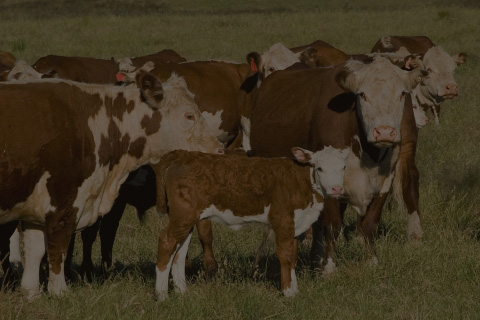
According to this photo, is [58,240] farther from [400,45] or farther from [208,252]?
[400,45]

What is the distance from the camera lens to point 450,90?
458 inches

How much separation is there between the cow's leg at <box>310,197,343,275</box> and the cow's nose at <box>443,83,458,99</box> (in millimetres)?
4655

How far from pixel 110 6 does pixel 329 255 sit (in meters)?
47.2

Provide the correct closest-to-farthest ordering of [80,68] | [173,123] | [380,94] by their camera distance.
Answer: [173,123] < [380,94] < [80,68]

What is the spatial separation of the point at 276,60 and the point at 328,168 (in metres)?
6.55

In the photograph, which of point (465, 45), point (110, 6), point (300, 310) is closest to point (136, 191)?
point (300, 310)

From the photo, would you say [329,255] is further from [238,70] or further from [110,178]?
[238,70]

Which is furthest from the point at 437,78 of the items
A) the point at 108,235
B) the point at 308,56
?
the point at 108,235

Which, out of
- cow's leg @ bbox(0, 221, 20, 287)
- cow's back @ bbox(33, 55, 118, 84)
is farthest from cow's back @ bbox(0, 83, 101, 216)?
cow's back @ bbox(33, 55, 118, 84)

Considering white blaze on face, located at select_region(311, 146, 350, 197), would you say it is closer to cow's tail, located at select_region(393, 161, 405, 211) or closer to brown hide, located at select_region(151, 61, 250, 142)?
cow's tail, located at select_region(393, 161, 405, 211)

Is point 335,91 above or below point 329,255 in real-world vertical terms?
above

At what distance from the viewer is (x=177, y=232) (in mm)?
5832

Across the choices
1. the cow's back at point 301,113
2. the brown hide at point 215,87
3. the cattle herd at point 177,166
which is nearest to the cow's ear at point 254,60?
the brown hide at point 215,87

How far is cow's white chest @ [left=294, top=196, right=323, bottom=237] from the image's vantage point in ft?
19.6
